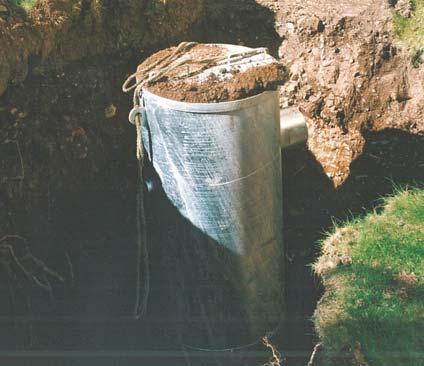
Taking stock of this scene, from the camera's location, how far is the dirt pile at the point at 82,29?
462 centimetres

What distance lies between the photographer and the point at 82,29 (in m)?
4.96

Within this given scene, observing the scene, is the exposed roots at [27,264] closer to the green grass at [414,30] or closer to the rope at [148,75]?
the rope at [148,75]

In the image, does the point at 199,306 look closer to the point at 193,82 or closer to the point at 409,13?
the point at 193,82

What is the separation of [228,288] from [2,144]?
1.55 m

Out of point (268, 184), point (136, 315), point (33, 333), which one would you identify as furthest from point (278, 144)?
point (33, 333)

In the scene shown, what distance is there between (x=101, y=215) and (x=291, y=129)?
1.40m

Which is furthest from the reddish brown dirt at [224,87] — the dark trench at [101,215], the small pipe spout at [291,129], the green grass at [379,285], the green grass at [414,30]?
the green grass at [414,30]

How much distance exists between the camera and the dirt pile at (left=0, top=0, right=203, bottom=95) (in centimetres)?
462

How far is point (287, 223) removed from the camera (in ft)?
17.7

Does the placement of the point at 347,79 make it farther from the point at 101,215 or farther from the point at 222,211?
the point at 101,215

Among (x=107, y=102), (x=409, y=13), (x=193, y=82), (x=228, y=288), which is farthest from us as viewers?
(x=409, y=13)

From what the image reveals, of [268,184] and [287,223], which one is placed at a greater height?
[268,184]

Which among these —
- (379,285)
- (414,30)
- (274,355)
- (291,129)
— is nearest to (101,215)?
(291,129)

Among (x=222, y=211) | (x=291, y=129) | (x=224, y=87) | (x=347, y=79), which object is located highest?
(x=224, y=87)
